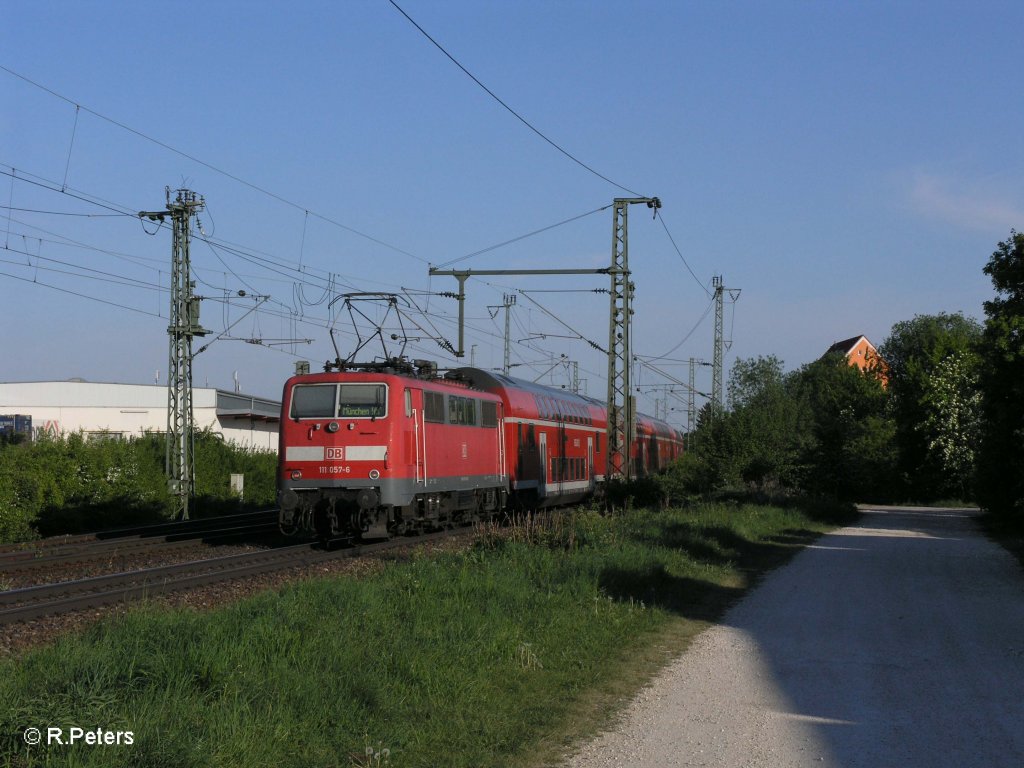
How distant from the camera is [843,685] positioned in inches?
347

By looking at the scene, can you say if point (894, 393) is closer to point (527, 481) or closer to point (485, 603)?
point (527, 481)

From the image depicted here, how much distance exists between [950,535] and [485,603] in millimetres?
20704

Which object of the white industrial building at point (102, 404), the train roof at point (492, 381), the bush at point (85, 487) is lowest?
the bush at point (85, 487)

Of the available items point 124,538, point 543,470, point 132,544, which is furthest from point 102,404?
point 132,544

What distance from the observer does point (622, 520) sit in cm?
2219

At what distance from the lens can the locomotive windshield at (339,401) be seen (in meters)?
19.8

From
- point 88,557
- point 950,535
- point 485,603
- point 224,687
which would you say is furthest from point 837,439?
point 224,687

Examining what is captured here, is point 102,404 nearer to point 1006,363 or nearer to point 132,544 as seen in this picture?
point 132,544

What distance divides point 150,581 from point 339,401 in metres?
5.47

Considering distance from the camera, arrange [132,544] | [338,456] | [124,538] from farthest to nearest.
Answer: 1. [124,538]
2. [132,544]
3. [338,456]

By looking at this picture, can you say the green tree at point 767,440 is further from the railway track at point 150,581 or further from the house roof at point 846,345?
the house roof at point 846,345

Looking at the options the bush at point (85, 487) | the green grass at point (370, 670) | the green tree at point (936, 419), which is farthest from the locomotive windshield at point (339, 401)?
the green tree at point (936, 419)

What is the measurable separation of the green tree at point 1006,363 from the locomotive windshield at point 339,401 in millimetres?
10618

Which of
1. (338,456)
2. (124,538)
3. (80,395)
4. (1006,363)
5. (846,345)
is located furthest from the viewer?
(846,345)
